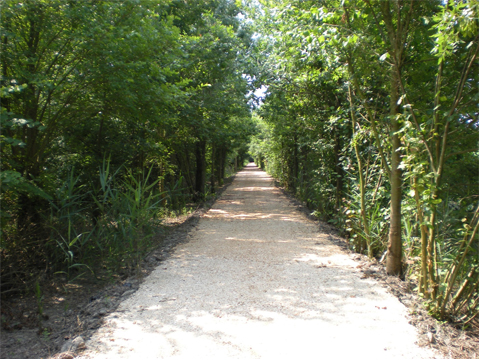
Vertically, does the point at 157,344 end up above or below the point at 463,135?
below

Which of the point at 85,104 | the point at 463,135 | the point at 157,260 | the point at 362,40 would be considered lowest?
the point at 157,260

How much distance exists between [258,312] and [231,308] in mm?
284

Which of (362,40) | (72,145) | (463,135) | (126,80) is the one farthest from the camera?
(72,145)

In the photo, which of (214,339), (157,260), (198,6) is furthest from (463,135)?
(198,6)

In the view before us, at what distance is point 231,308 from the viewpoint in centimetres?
338

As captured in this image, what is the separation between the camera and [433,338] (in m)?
2.73

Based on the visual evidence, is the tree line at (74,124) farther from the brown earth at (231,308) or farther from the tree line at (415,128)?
the tree line at (415,128)

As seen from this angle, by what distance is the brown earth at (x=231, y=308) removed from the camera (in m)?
2.71

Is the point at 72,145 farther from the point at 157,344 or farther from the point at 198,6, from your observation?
the point at 198,6

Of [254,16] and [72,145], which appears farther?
[254,16]

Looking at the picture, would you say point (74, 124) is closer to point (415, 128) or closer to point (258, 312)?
point (258, 312)

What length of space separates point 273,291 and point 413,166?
1.99m

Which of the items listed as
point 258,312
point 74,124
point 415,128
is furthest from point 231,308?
point 74,124

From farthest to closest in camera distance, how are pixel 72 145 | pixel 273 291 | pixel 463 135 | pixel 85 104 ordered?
pixel 72 145 < pixel 85 104 < pixel 273 291 < pixel 463 135
